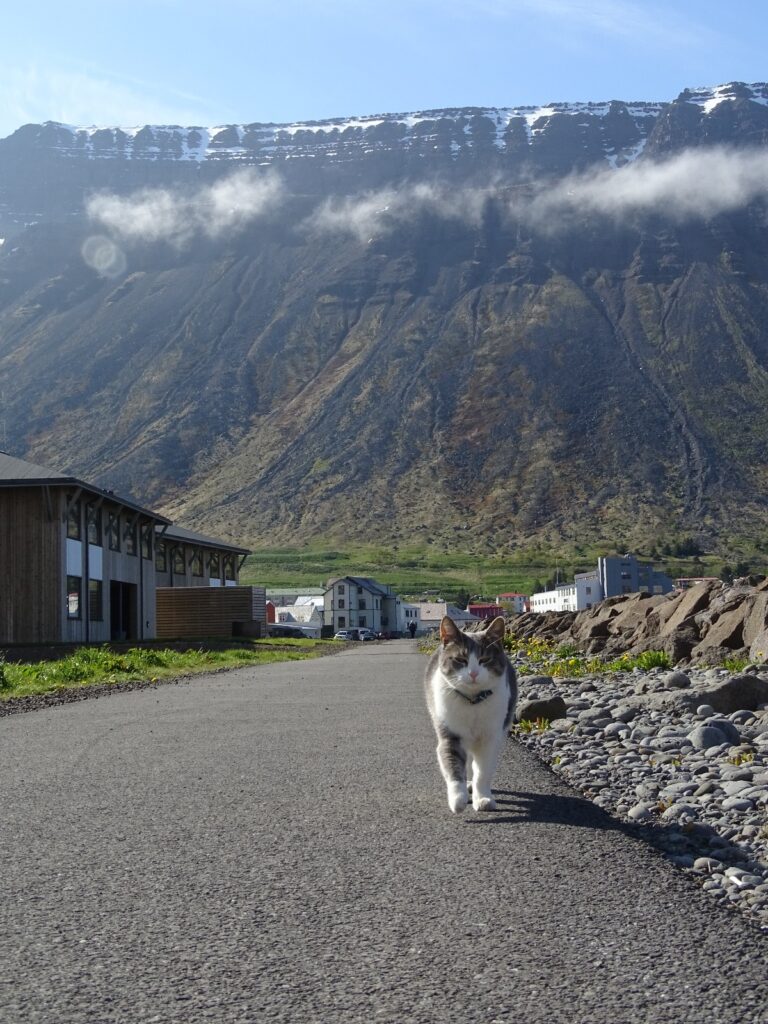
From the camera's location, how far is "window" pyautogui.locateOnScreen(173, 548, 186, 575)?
209ft

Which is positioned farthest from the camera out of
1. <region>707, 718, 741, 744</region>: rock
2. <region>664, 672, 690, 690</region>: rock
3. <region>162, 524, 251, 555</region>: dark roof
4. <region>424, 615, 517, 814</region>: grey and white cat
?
<region>162, 524, 251, 555</region>: dark roof

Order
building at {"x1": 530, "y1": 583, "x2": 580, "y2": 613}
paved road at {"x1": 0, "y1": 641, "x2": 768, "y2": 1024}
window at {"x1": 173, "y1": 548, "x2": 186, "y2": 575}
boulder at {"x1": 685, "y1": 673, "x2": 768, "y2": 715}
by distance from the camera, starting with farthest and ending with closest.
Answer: building at {"x1": 530, "y1": 583, "x2": 580, "y2": 613} < window at {"x1": 173, "y1": 548, "x2": 186, "y2": 575} < boulder at {"x1": 685, "y1": 673, "x2": 768, "y2": 715} < paved road at {"x1": 0, "y1": 641, "x2": 768, "y2": 1024}

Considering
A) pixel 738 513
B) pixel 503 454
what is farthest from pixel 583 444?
pixel 738 513

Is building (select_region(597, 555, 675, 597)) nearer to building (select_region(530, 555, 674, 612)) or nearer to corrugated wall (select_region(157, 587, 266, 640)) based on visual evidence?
building (select_region(530, 555, 674, 612))

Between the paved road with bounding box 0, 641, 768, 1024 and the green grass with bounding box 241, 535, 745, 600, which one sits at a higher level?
the green grass with bounding box 241, 535, 745, 600

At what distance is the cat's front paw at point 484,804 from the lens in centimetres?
659

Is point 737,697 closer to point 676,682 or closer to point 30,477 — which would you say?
point 676,682

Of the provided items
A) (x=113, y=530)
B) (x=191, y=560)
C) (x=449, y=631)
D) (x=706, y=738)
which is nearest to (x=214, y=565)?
(x=191, y=560)

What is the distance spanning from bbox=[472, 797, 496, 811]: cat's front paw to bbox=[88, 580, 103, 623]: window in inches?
1432

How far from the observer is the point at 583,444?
478 feet

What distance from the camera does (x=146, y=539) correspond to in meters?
51.4

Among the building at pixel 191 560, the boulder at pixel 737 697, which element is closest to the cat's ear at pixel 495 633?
the boulder at pixel 737 697

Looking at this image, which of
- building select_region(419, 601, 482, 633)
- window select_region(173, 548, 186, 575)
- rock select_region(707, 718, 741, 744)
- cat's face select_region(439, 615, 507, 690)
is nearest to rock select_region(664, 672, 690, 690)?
rock select_region(707, 718, 741, 744)

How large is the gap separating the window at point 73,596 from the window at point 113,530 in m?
4.46
